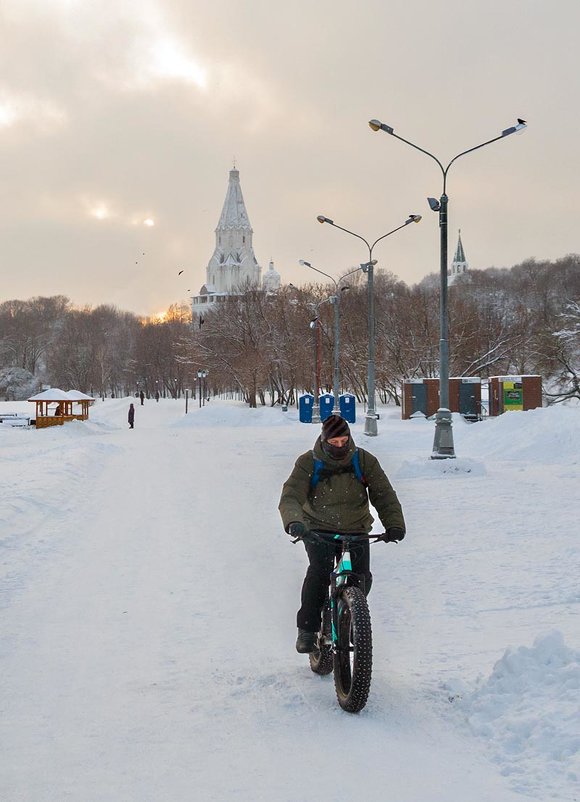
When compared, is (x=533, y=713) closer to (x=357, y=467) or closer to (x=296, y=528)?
(x=296, y=528)

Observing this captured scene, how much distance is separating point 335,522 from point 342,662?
849 millimetres

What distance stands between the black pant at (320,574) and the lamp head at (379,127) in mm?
15927

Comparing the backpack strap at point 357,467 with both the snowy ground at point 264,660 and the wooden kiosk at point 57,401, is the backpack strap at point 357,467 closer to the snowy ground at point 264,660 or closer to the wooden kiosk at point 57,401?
the snowy ground at point 264,660

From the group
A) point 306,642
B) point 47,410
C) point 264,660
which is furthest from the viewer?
point 47,410

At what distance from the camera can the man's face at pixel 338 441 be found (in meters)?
4.77

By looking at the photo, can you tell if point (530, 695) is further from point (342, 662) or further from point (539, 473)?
point (539, 473)

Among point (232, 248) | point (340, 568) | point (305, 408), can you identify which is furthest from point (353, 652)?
point (232, 248)

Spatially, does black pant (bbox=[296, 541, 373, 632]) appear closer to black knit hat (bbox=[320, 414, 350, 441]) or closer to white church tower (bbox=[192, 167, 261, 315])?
black knit hat (bbox=[320, 414, 350, 441])

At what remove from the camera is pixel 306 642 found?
5.04 metres

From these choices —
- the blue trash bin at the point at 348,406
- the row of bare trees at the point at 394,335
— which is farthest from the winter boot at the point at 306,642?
the row of bare trees at the point at 394,335

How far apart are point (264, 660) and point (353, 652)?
1137 millimetres

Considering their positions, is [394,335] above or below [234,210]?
below

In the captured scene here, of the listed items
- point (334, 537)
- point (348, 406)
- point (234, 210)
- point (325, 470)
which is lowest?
point (334, 537)

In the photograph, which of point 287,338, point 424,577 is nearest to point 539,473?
point 424,577
